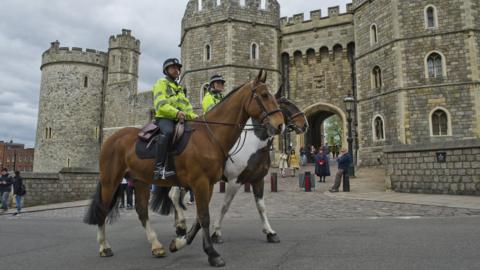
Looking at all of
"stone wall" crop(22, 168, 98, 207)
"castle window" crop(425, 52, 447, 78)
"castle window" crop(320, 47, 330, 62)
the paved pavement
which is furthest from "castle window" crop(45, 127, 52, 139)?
"castle window" crop(425, 52, 447, 78)

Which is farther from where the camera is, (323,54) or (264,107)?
(323,54)

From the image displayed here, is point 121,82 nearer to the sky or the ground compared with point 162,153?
nearer to the sky

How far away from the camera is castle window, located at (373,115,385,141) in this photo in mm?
20989

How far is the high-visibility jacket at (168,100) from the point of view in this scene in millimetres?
4468

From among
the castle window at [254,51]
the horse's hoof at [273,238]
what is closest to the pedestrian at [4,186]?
the horse's hoof at [273,238]

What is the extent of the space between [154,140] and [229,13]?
845 inches

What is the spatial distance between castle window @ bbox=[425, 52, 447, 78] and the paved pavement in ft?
42.8

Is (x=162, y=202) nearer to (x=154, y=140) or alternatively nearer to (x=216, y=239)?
(x=216, y=239)

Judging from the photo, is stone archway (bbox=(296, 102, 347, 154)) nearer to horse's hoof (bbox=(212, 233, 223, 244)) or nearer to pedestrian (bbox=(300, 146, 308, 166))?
pedestrian (bbox=(300, 146, 308, 166))

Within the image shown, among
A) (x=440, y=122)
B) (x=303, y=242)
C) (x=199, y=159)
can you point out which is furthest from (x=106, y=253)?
(x=440, y=122)

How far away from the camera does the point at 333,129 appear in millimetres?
48250

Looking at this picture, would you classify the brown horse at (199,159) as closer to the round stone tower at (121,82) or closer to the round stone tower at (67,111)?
the round stone tower at (121,82)

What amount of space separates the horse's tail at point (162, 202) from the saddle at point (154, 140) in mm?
994

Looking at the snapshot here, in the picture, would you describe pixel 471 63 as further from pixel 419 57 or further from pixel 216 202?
pixel 216 202
